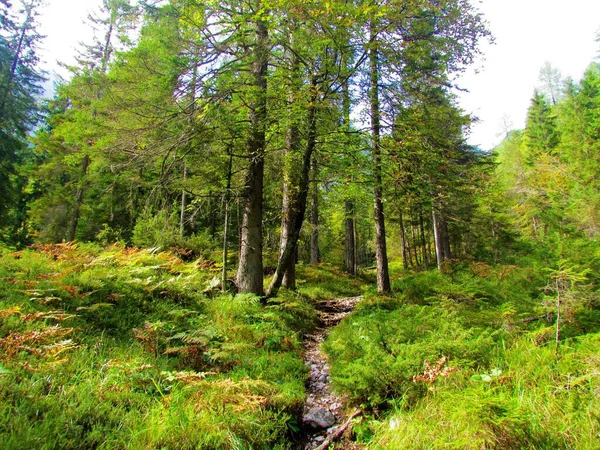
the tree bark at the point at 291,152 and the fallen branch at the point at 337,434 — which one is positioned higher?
the tree bark at the point at 291,152

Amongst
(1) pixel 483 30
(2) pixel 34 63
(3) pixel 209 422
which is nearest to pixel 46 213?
(2) pixel 34 63

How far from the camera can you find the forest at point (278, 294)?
102 inches

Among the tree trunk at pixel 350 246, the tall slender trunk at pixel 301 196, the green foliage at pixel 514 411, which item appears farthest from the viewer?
the tree trunk at pixel 350 246

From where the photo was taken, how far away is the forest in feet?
8.53

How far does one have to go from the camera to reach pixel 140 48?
6375 mm

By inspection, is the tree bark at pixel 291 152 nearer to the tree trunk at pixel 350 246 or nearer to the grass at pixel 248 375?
the grass at pixel 248 375

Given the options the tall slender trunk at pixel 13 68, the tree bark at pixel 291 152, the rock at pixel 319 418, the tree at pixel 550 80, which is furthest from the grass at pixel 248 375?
the tree at pixel 550 80

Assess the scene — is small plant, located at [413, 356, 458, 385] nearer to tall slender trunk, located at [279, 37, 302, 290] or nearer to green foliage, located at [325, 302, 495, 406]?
green foliage, located at [325, 302, 495, 406]

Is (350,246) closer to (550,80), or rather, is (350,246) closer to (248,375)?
(248,375)

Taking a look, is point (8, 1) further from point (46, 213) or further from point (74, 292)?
point (74, 292)

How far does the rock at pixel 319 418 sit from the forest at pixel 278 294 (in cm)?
3

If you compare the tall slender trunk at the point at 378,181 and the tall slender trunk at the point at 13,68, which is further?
the tall slender trunk at the point at 13,68

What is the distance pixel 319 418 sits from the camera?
3381 millimetres

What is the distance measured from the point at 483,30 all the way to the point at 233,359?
965 centimetres
